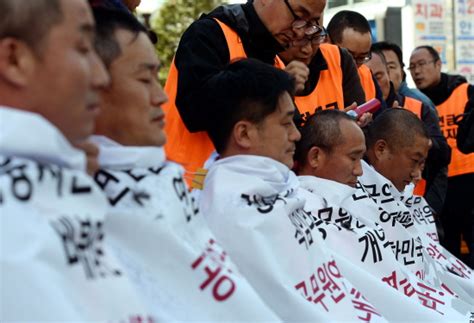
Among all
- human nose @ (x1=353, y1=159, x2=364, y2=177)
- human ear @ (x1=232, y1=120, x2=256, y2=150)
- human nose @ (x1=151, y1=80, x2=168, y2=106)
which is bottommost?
human nose @ (x1=353, y1=159, x2=364, y2=177)

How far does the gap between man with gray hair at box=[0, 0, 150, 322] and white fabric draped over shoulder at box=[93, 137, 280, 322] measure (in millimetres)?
190

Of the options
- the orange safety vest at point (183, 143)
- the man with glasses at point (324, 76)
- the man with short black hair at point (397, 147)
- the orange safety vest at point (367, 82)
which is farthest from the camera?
the orange safety vest at point (367, 82)

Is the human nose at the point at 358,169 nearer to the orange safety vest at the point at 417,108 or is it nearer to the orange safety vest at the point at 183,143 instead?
the orange safety vest at the point at 183,143

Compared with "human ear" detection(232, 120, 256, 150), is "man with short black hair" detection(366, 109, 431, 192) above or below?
below

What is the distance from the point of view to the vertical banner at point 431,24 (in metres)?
14.8

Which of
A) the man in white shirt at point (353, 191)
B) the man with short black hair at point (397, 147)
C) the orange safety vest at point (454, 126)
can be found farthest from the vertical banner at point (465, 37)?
the man in white shirt at point (353, 191)

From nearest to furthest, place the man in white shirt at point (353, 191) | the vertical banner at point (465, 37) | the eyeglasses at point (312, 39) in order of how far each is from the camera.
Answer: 1. the man in white shirt at point (353, 191)
2. the eyeglasses at point (312, 39)
3. the vertical banner at point (465, 37)

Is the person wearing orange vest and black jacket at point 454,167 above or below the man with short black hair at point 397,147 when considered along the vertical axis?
below

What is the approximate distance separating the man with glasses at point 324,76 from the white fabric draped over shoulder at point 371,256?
1.86 feet

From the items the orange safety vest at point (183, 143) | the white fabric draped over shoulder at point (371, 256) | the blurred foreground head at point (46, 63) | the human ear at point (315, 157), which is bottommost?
the white fabric draped over shoulder at point (371, 256)

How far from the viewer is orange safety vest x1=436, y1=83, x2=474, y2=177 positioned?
8.12 meters

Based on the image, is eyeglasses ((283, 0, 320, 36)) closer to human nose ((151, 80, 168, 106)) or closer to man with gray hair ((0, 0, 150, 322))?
human nose ((151, 80, 168, 106))

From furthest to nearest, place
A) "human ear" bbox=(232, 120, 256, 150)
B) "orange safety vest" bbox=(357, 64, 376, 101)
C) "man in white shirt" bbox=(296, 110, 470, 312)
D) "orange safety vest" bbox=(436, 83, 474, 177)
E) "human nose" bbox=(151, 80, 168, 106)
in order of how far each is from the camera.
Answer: "orange safety vest" bbox=(436, 83, 474, 177) → "orange safety vest" bbox=(357, 64, 376, 101) → "man in white shirt" bbox=(296, 110, 470, 312) → "human ear" bbox=(232, 120, 256, 150) → "human nose" bbox=(151, 80, 168, 106)

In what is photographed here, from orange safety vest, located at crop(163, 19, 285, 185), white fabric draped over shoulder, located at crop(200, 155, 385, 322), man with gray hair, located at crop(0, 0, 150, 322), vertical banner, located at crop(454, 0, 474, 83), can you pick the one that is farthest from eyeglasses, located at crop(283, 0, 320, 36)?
vertical banner, located at crop(454, 0, 474, 83)
